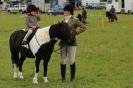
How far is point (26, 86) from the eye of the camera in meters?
12.6

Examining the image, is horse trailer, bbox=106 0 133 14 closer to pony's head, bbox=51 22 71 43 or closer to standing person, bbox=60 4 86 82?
standing person, bbox=60 4 86 82

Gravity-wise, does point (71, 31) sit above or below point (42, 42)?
above

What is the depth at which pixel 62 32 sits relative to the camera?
40.4 ft

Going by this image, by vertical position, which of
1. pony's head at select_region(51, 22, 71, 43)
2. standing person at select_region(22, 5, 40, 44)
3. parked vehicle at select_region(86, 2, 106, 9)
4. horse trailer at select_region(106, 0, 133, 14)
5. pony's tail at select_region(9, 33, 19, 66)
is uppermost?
standing person at select_region(22, 5, 40, 44)

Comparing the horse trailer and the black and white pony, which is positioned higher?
the black and white pony

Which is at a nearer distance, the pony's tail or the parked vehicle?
the pony's tail

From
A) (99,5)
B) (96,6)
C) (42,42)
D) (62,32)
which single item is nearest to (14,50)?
(42,42)

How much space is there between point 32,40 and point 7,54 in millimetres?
8334

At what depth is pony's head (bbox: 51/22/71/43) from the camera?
1231 cm

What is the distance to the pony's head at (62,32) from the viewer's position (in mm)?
12312

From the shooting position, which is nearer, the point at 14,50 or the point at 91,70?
the point at 14,50

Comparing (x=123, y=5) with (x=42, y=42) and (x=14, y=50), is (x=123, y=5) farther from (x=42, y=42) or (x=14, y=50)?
(x=42, y=42)

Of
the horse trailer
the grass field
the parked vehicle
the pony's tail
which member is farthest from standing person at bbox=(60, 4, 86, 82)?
the parked vehicle

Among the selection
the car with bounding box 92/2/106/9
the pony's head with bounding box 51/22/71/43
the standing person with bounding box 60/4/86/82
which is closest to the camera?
the pony's head with bounding box 51/22/71/43
